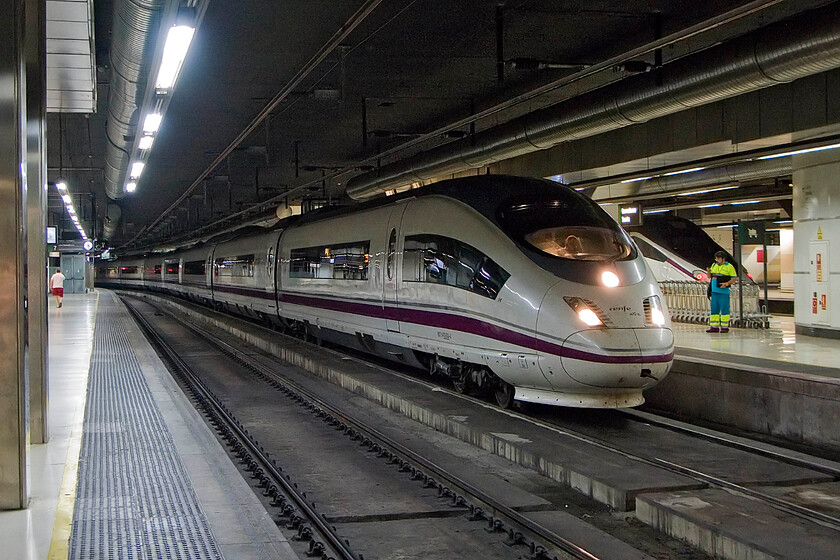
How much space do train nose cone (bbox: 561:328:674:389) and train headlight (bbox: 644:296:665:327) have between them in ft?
0.62

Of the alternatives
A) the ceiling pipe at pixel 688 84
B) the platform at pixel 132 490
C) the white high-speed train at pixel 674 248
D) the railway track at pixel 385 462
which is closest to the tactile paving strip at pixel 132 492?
the platform at pixel 132 490

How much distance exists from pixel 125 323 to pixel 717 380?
18.7m

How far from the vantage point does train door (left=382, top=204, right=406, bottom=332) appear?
39.9 feet

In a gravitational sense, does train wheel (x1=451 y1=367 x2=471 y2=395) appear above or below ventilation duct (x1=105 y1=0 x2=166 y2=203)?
below

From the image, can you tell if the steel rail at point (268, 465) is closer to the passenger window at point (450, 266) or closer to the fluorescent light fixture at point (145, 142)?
the passenger window at point (450, 266)

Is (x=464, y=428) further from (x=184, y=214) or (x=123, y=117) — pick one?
(x=184, y=214)

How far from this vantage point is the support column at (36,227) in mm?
7328

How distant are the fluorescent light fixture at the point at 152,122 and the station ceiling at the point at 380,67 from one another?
180 mm

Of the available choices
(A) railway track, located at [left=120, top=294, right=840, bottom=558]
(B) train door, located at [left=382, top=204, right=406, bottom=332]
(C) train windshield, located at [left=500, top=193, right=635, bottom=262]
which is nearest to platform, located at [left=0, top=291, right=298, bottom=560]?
(A) railway track, located at [left=120, top=294, right=840, bottom=558]

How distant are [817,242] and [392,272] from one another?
24.2 ft

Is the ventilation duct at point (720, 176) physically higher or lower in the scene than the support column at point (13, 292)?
higher

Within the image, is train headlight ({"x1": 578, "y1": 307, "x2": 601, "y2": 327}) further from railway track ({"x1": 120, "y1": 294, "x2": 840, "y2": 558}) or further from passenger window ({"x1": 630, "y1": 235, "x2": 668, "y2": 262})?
passenger window ({"x1": 630, "y1": 235, "x2": 668, "y2": 262})

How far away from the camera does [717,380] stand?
1023 cm

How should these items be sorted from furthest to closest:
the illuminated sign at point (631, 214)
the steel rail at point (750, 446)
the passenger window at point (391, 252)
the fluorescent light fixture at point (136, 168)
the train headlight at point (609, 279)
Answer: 1. the illuminated sign at point (631, 214)
2. the fluorescent light fixture at point (136, 168)
3. the passenger window at point (391, 252)
4. the train headlight at point (609, 279)
5. the steel rail at point (750, 446)
